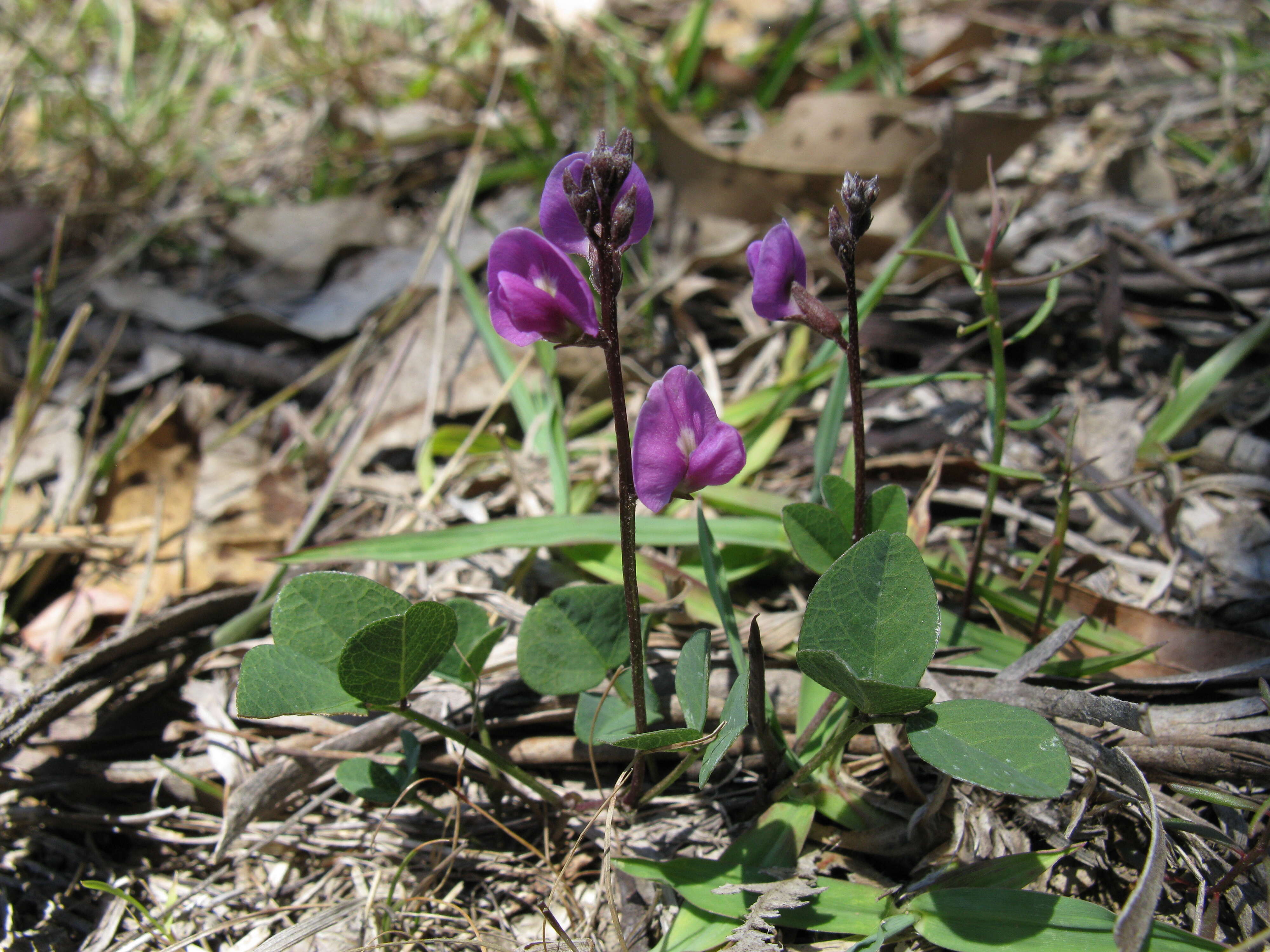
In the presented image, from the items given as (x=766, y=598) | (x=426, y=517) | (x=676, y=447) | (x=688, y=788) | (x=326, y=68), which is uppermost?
(x=326, y=68)

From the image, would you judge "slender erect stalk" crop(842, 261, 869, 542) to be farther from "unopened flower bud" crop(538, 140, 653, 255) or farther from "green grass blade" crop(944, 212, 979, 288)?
"unopened flower bud" crop(538, 140, 653, 255)

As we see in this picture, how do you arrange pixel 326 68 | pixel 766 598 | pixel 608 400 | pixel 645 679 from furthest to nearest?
1. pixel 326 68
2. pixel 608 400
3. pixel 766 598
4. pixel 645 679

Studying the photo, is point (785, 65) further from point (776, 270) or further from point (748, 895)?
point (748, 895)

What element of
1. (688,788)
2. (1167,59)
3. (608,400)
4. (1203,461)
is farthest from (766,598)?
(1167,59)

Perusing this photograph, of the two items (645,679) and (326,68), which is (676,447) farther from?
(326,68)

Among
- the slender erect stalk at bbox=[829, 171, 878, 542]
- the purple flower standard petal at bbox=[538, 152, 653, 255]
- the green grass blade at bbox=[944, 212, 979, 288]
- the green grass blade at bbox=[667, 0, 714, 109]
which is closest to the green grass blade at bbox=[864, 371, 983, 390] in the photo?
the green grass blade at bbox=[944, 212, 979, 288]

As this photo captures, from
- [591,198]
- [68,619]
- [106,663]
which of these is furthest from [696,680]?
[68,619]
